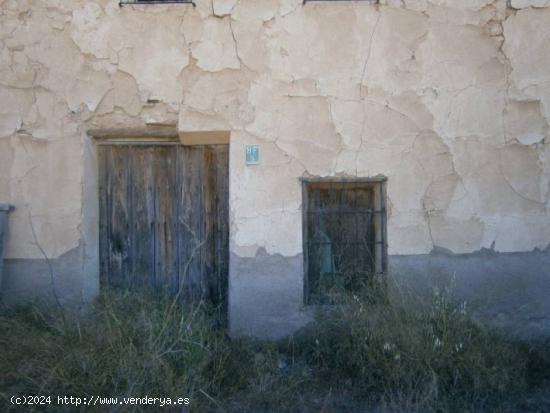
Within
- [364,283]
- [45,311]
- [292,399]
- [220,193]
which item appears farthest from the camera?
[220,193]

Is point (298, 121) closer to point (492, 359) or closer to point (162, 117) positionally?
point (162, 117)

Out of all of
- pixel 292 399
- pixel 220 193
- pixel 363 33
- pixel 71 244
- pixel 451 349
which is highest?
pixel 363 33

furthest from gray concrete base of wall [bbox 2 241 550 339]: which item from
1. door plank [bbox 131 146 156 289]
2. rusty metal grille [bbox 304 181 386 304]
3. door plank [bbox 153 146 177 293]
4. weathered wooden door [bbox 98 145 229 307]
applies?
door plank [bbox 153 146 177 293]

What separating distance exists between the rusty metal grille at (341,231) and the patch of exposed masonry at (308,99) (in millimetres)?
238

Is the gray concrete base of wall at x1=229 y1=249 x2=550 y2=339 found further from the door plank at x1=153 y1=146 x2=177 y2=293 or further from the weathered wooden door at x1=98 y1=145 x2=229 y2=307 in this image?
the door plank at x1=153 y1=146 x2=177 y2=293

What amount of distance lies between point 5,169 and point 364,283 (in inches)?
129

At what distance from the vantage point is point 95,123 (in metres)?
5.72

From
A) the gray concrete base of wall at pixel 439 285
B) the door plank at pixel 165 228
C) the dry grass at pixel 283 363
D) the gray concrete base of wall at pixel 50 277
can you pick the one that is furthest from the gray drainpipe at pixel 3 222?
the gray concrete base of wall at pixel 439 285

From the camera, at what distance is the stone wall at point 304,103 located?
223 inches

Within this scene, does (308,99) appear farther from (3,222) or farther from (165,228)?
(3,222)

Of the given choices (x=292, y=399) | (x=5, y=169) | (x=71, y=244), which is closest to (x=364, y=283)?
(x=292, y=399)

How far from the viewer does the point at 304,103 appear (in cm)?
568

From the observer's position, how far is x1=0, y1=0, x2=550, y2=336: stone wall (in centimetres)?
567

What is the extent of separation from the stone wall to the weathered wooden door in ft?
1.37
